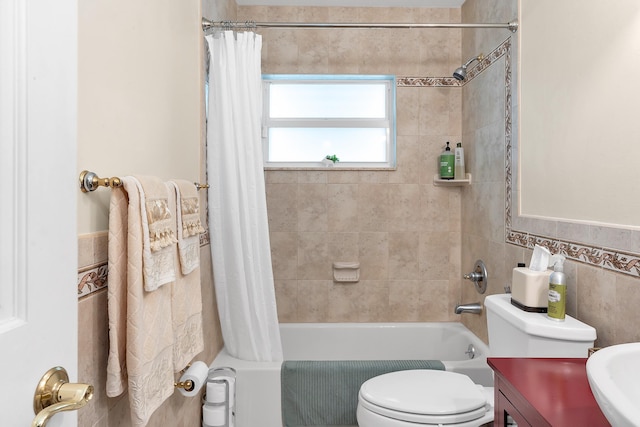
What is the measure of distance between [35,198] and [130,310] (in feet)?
1.94

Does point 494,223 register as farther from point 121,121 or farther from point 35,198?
point 35,198

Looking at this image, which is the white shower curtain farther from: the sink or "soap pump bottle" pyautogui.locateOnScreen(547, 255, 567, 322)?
the sink

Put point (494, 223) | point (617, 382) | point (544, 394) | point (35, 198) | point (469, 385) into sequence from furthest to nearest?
1. point (494, 223)
2. point (469, 385)
3. point (544, 394)
4. point (617, 382)
5. point (35, 198)

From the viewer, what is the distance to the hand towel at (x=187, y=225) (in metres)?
1.38

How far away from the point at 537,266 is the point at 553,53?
2.84 feet

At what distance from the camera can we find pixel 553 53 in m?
1.65

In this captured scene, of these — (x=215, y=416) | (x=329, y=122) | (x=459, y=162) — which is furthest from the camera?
(x=329, y=122)

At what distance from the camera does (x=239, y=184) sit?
206cm

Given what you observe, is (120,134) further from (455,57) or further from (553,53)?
(455,57)

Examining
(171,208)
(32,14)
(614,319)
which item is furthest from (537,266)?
(32,14)

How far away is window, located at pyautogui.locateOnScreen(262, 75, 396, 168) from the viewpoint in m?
2.91

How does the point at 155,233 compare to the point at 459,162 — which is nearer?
the point at 155,233

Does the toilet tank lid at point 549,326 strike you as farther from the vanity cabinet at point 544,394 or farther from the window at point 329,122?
the window at point 329,122

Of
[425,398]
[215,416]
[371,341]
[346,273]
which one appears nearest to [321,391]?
[215,416]
